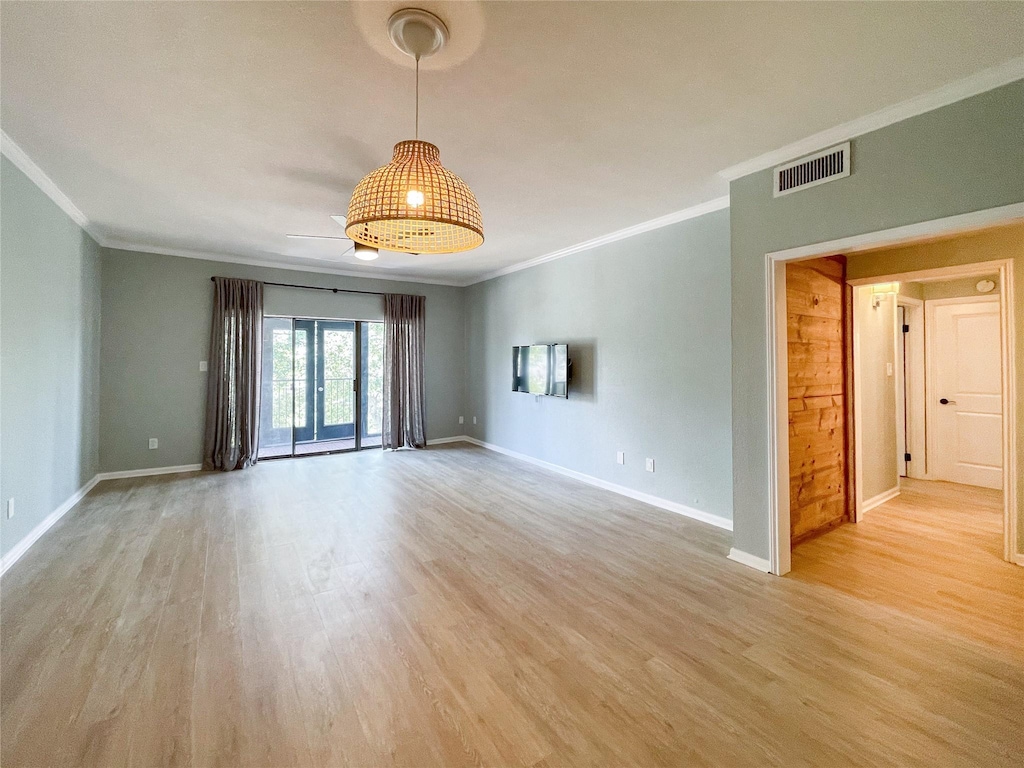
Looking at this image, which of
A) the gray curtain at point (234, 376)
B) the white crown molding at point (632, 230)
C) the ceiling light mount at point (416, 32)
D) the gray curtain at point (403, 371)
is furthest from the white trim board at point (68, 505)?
the white crown molding at point (632, 230)

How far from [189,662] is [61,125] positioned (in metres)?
3.03

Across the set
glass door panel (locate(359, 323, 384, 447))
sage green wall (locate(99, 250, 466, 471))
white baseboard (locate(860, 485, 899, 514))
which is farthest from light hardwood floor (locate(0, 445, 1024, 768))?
glass door panel (locate(359, 323, 384, 447))

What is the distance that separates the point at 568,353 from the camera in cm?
505

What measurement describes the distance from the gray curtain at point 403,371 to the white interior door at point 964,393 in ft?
22.3

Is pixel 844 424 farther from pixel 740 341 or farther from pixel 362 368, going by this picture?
pixel 362 368

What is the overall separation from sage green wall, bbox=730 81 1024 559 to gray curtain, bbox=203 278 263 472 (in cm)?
575

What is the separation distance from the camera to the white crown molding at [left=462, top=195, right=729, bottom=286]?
355 centimetres

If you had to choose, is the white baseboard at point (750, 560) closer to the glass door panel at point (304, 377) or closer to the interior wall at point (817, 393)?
the interior wall at point (817, 393)

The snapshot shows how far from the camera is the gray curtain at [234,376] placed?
17.9 feet

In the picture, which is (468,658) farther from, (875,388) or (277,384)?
(277,384)

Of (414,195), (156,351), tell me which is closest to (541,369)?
(414,195)

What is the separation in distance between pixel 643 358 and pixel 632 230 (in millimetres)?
1307

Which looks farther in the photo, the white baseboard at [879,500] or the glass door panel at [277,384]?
the glass door panel at [277,384]

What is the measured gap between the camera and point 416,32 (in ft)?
5.45
